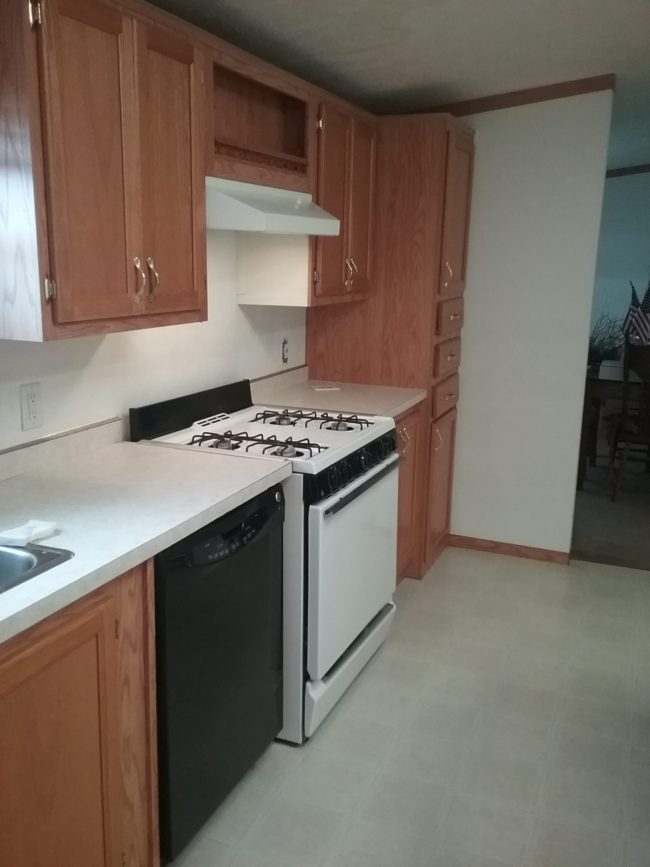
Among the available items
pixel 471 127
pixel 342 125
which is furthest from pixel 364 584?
pixel 471 127

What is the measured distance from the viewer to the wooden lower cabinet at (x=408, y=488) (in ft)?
10.8

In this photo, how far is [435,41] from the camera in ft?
8.98

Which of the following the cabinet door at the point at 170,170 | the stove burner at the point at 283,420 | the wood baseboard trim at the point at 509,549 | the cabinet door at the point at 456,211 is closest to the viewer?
the cabinet door at the point at 170,170

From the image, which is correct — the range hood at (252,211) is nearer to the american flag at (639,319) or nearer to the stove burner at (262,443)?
the stove burner at (262,443)

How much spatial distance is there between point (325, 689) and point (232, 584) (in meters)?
0.69

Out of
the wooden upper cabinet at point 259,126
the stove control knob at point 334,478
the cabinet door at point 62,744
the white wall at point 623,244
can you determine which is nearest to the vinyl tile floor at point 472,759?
the cabinet door at point 62,744

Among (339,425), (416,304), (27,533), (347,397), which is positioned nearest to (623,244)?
(416,304)

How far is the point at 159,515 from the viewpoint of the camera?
5.74 ft

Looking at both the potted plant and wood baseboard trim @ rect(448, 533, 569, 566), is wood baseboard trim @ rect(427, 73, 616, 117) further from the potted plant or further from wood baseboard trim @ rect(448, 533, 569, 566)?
the potted plant

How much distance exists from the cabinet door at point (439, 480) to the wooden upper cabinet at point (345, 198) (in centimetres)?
83

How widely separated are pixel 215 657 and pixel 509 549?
246 centimetres

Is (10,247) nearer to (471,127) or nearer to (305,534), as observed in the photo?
(305,534)

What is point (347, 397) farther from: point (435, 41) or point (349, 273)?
point (435, 41)

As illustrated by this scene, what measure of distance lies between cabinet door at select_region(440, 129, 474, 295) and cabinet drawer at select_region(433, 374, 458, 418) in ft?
1.49
